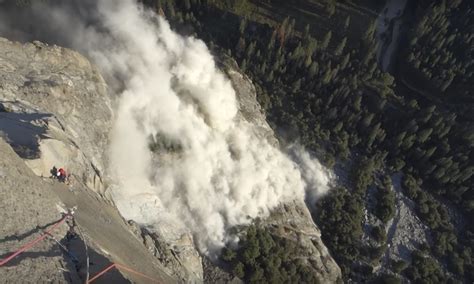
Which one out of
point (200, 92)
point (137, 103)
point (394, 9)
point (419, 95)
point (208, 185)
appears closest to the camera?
point (137, 103)

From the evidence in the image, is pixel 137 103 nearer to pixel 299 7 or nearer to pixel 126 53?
pixel 126 53

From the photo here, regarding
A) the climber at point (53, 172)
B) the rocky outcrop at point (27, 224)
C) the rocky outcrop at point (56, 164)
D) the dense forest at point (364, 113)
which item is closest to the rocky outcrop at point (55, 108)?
the rocky outcrop at point (56, 164)

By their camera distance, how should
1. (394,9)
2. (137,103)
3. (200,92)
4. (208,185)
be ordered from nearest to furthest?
(137,103)
(208,185)
(200,92)
(394,9)

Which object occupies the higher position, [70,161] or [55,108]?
[70,161]

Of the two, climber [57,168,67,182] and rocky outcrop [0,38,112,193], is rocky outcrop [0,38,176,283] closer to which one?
rocky outcrop [0,38,112,193]

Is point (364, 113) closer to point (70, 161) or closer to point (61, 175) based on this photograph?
point (70, 161)


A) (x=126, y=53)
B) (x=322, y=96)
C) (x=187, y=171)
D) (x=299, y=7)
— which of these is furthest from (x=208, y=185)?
(x=299, y=7)

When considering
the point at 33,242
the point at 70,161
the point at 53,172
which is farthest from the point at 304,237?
the point at 33,242
